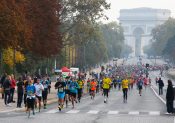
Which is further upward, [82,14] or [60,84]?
[82,14]

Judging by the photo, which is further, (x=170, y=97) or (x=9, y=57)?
(x=9, y=57)

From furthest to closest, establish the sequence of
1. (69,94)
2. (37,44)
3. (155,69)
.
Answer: (155,69) → (37,44) → (69,94)

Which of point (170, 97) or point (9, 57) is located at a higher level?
point (9, 57)

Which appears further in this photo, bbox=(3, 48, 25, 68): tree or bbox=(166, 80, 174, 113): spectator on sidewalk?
bbox=(3, 48, 25, 68): tree

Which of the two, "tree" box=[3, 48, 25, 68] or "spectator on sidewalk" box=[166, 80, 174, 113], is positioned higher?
"tree" box=[3, 48, 25, 68]

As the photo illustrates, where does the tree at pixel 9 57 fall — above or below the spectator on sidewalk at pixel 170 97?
above

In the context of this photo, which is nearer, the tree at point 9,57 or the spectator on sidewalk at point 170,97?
the spectator on sidewalk at point 170,97

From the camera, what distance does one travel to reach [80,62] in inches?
5536

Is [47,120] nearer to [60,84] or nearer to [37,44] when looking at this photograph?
[60,84]

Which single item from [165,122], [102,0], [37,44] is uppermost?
[102,0]

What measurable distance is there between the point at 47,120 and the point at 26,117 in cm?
230

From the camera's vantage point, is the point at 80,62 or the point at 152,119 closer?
the point at 152,119

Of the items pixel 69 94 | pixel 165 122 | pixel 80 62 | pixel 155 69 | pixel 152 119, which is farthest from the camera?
pixel 155 69

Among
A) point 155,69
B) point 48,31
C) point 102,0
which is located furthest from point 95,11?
point 155,69
